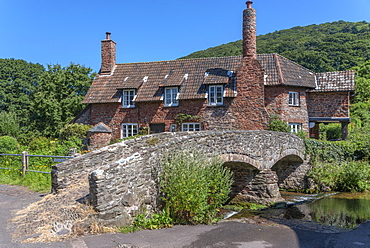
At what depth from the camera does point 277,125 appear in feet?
63.5

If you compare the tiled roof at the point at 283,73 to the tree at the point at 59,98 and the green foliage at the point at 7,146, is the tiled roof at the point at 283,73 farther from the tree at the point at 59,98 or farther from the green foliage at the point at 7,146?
the tree at the point at 59,98

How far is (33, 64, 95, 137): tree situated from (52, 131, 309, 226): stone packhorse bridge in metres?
21.0

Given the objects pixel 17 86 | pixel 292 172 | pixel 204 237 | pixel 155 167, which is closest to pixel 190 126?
pixel 292 172

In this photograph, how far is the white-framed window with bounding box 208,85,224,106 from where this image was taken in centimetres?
2112

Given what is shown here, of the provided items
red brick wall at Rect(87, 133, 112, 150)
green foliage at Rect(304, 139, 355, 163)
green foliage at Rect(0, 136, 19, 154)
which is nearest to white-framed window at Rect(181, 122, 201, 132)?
red brick wall at Rect(87, 133, 112, 150)

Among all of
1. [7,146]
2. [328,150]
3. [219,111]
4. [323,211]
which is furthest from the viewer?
[219,111]

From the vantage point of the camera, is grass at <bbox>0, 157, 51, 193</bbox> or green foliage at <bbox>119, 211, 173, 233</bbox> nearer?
green foliage at <bbox>119, 211, 173, 233</bbox>

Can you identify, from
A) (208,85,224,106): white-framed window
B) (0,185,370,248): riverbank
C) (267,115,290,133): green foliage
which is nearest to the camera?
(0,185,370,248): riverbank

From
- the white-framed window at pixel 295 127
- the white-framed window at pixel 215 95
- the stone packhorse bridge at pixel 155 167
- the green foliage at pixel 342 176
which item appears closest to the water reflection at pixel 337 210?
the green foliage at pixel 342 176

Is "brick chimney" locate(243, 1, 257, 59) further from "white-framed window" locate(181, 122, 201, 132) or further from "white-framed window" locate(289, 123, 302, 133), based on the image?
"white-framed window" locate(181, 122, 201, 132)

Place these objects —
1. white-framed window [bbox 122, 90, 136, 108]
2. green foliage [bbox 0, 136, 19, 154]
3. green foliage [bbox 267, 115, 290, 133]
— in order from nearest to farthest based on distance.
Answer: green foliage [bbox 0, 136, 19, 154]
green foliage [bbox 267, 115, 290, 133]
white-framed window [bbox 122, 90, 136, 108]

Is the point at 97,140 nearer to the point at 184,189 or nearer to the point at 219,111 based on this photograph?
the point at 219,111

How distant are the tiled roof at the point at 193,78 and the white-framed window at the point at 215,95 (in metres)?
Result: 0.37

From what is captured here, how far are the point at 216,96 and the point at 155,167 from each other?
1354 cm
